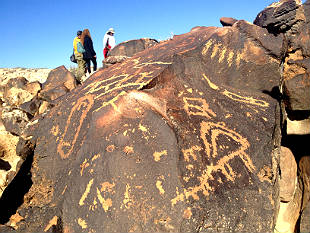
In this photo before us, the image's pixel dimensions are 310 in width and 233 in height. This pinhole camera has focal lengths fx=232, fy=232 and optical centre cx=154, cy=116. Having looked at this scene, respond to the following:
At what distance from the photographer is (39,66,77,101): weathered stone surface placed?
450 cm

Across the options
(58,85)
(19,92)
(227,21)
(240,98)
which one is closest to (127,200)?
(240,98)

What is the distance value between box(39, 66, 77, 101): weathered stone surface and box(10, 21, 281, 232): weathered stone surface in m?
1.78

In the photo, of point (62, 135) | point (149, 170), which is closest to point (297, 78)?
point (149, 170)

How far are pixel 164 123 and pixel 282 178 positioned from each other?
216 centimetres

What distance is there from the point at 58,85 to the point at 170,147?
361 centimetres

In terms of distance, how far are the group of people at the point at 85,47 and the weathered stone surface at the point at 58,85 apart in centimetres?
197

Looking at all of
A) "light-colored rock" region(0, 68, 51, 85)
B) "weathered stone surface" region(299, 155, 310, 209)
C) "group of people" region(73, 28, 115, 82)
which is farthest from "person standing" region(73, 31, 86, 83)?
"light-colored rock" region(0, 68, 51, 85)

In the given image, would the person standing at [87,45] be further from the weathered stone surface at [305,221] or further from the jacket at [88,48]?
the weathered stone surface at [305,221]

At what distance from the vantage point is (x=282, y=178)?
3174mm

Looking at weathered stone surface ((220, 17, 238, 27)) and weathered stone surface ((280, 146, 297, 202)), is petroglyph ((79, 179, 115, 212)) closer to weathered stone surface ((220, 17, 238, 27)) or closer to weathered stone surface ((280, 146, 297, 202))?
weathered stone surface ((280, 146, 297, 202))

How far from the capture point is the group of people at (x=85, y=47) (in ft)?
22.0

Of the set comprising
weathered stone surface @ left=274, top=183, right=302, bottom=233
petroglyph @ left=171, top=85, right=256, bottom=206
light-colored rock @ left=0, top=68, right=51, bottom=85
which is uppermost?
light-colored rock @ left=0, top=68, right=51, bottom=85

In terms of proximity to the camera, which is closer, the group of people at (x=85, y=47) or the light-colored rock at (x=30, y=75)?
the group of people at (x=85, y=47)

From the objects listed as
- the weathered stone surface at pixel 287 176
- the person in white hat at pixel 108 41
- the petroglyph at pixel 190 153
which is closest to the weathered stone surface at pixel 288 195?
the weathered stone surface at pixel 287 176
